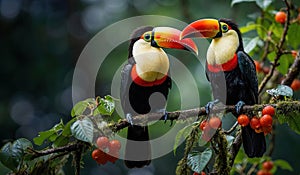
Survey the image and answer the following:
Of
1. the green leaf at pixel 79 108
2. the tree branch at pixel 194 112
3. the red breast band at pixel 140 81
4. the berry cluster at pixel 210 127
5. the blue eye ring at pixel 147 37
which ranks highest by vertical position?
the blue eye ring at pixel 147 37

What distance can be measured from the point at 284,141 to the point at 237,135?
365 cm

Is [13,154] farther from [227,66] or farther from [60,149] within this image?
[227,66]

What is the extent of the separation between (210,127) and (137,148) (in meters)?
0.71

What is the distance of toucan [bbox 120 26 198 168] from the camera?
8.76ft

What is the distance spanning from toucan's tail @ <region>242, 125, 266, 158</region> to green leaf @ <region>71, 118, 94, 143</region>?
0.90 meters

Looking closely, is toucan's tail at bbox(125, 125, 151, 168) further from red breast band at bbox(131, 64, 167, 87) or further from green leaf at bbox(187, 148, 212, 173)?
green leaf at bbox(187, 148, 212, 173)

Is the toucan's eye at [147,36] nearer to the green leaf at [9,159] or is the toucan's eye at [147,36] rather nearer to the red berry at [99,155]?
the red berry at [99,155]

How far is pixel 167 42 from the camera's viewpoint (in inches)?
105

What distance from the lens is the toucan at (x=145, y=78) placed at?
267 centimetres

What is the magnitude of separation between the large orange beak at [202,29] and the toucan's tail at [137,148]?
23.5 inches

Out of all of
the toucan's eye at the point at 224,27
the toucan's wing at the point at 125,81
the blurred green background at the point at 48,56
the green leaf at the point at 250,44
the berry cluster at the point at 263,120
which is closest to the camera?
the berry cluster at the point at 263,120

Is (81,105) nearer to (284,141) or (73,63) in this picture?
(284,141)

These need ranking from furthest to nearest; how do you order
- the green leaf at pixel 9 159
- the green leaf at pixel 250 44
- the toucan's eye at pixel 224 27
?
the green leaf at pixel 250 44 < the toucan's eye at pixel 224 27 < the green leaf at pixel 9 159

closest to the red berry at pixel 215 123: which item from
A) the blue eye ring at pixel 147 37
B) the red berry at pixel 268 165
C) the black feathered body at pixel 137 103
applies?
the black feathered body at pixel 137 103
